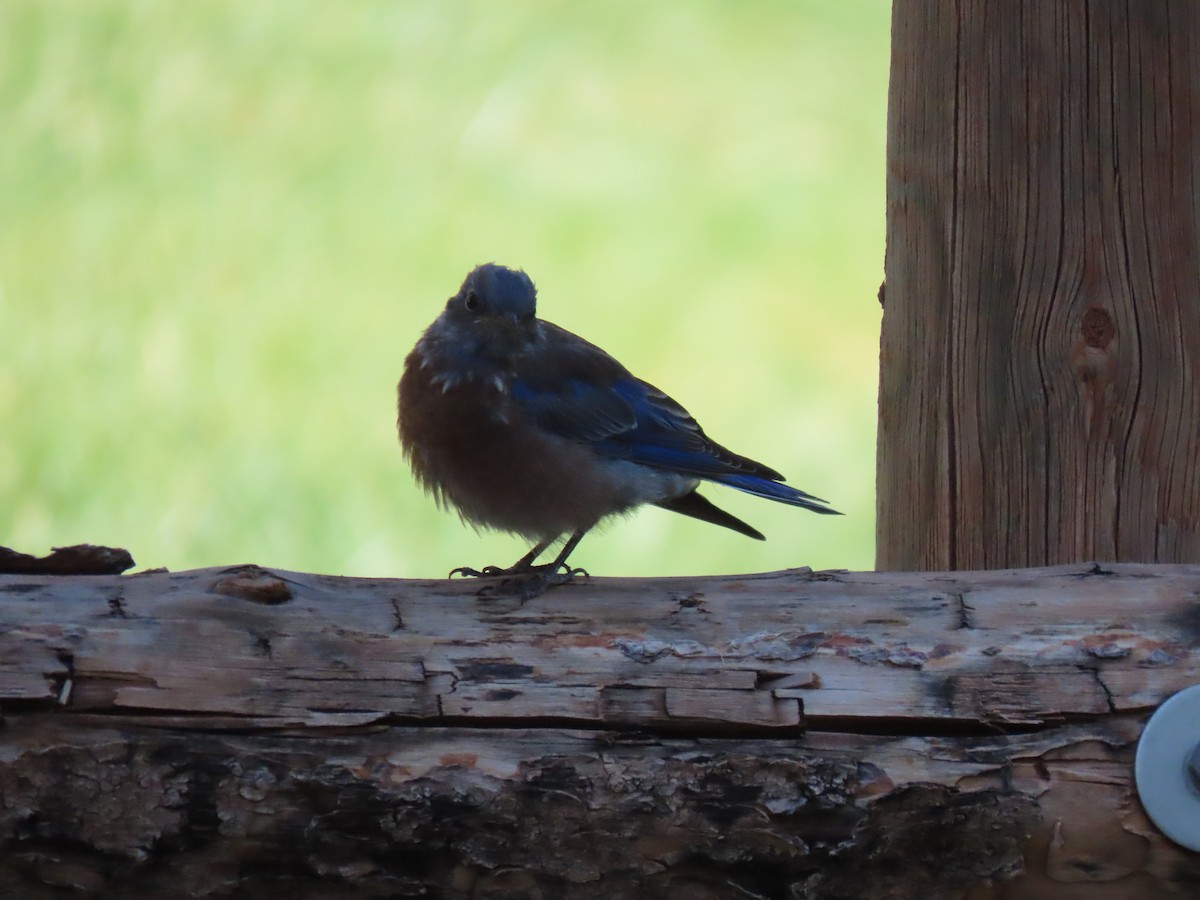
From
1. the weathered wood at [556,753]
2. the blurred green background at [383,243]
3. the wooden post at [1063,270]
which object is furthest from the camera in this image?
the blurred green background at [383,243]

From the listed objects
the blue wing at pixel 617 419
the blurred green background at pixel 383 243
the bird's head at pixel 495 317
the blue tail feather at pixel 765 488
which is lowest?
the blue tail feather at pixel 765 488

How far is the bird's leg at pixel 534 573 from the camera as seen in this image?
3.80m

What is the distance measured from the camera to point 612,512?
4.88 m

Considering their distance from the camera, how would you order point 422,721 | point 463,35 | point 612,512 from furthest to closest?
point 463,35
point 612,512
point 422,721

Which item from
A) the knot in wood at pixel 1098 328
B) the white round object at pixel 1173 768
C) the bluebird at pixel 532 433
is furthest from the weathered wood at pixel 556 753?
the bluebird at pixel 532 433

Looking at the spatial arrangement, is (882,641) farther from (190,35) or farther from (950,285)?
(190,35)

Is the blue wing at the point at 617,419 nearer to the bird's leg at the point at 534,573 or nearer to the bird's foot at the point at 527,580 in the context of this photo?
the bird's leg at the point at 534,573

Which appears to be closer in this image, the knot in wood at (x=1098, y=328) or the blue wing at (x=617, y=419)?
the knot in wood at (x=1098, y=328)

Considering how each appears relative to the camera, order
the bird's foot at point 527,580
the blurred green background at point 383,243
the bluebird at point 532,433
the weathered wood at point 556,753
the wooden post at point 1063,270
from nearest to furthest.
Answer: the weathered wood at point 556,753
the bird's foot at point 527,580
the wooden post at point 1063,270
the bluebird at point 532,433
the blurred green background at point 383,243

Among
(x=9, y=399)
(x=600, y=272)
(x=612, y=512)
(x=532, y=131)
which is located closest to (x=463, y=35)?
(x=532, y=131)

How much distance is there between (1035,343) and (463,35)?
7.57 metres

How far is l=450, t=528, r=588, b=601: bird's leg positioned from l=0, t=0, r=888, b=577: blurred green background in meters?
2.52

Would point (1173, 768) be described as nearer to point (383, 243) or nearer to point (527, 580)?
point (527, 580)

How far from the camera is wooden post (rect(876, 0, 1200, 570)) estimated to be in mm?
3984
